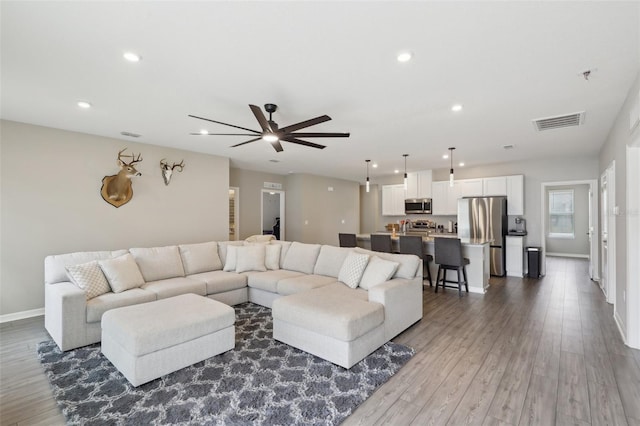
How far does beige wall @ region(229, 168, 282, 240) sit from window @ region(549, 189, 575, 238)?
945 centimetres

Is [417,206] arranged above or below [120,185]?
below

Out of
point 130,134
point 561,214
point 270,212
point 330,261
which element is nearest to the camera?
point 330,261

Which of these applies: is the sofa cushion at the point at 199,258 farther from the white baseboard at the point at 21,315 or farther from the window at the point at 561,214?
the window at the point at 561,214

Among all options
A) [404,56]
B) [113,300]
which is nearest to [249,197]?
[113,300]

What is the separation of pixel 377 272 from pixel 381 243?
2200 mm

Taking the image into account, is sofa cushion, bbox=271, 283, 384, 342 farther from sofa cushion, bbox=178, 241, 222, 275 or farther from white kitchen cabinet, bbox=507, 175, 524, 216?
white kitchen cabinet, bbox=507, 175, 524, 216

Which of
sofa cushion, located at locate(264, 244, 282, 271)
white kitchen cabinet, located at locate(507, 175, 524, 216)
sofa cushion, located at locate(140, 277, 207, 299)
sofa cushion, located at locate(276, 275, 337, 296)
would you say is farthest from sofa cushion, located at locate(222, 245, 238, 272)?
white kitchen cabinet, located at locate(507, 175, 524, 216)

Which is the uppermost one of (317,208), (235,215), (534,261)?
(317,208)

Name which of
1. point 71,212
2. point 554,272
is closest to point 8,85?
point 71,212

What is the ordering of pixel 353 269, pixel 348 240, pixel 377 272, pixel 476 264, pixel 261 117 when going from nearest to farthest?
pixel 261 117 < pixel 377 272 < pixel 353 269 < pixel 476 264 < pixel 348 240

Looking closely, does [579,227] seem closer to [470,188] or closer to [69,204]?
[470,188]

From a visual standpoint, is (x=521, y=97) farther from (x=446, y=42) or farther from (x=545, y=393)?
(x=545, y=393)

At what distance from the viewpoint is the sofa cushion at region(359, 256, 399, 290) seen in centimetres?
351

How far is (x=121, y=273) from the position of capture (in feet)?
11.9
